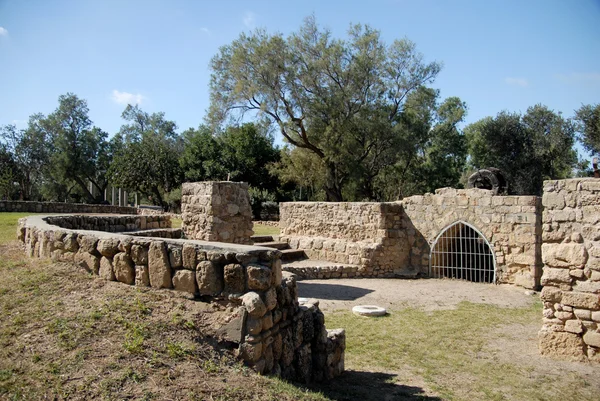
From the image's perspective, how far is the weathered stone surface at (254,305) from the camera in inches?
163

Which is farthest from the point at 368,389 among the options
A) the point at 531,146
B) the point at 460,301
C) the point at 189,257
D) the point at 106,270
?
the point at 531,146

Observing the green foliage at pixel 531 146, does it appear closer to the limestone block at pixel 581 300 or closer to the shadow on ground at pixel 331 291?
the shadow on ground at pixel 331 291

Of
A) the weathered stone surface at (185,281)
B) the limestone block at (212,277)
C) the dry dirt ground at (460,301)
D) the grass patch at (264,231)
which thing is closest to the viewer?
the limestone block at (212,277)

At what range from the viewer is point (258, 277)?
4.29 meters

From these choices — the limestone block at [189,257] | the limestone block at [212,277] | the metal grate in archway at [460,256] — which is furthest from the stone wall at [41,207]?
the limestone block at [212,277]

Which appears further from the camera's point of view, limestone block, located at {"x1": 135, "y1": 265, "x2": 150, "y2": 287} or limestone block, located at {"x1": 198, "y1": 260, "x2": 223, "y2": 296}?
limestone block, located at {"x1": 135, "y1": 265, "x2": 150, "y2": 287}

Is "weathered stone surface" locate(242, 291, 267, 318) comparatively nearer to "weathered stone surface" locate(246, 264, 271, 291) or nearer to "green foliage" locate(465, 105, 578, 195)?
"weathered stone surface" locate(246, 264, 271, 291)

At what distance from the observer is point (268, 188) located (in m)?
32.3

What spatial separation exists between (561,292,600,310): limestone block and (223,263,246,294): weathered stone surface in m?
5.06

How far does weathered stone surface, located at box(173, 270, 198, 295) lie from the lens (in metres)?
4.54

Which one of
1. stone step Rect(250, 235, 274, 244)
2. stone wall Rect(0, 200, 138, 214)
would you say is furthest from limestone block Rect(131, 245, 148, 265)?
stone wall Rect(0, 200, 138, 214)

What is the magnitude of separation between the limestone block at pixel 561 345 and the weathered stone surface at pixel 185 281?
5.51 m

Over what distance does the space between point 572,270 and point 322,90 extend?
2190 cm

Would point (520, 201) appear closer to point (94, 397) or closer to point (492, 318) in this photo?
point (492, 318)
